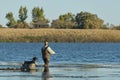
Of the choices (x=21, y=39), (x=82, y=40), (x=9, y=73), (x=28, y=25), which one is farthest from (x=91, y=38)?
(x=9, y=73)

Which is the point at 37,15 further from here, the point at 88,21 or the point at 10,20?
the point at 88,21

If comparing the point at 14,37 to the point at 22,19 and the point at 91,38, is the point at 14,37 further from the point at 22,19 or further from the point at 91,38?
the point at 22,19

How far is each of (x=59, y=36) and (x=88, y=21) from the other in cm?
2536

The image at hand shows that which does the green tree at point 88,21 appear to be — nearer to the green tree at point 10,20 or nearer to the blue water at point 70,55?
the green tree at point 10,20

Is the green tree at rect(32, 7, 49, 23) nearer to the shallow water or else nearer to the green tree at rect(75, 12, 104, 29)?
the green tree at rect(75, 12, 104, 29)

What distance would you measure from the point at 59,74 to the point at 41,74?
1.02 metres

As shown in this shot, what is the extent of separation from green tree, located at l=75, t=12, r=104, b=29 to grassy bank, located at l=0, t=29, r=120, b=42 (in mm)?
19758

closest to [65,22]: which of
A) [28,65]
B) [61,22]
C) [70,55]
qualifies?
[61,22]

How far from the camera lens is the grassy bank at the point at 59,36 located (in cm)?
14638

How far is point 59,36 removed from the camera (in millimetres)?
148750

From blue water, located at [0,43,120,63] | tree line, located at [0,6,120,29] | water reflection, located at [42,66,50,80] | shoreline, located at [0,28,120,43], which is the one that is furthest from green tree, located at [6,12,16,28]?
water reflection, located at [42,66,50,80]

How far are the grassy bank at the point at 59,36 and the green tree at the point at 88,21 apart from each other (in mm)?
19758

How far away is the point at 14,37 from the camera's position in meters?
147

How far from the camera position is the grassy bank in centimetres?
14638
